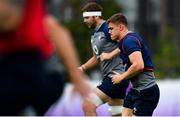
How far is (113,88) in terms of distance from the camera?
10.4 metres

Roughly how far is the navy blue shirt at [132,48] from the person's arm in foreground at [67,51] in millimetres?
4364

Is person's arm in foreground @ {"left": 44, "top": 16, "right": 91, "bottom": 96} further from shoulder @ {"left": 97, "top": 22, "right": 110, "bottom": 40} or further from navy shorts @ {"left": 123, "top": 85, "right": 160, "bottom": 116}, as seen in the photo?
shoulder @ {"left": 97, "top": 22, "right": 110, "bottom": 40}

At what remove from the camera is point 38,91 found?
15.4 ft

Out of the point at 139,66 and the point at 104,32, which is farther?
the point at 104,32

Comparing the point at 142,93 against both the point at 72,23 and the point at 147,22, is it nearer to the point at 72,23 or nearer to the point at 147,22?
the point at 72,23

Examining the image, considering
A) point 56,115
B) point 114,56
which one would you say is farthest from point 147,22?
point 114,56

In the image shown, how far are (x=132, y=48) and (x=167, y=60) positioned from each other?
635 inches

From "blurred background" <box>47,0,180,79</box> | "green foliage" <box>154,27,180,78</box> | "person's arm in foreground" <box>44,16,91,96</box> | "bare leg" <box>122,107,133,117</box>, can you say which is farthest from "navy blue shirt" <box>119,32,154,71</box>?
"green foliage" <box>154,27,180,78</box>

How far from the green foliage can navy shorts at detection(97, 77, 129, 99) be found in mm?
13424

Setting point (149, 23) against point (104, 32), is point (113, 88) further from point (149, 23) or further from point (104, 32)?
point (149, 23)

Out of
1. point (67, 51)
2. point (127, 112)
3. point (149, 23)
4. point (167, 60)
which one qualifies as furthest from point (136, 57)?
point (149, 23)

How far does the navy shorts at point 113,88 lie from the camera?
10414 mm

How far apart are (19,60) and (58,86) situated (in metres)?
0.32

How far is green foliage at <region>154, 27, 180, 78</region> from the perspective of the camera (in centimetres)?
2486
